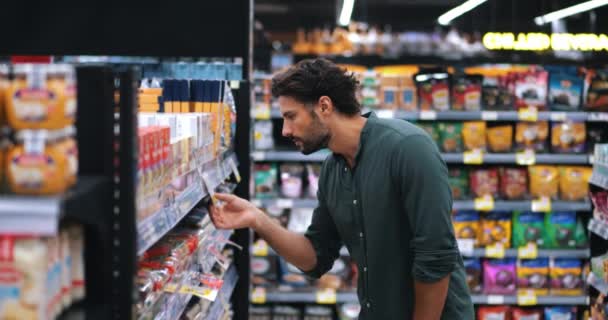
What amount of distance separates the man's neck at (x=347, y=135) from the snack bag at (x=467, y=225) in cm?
322

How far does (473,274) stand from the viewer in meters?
5.55

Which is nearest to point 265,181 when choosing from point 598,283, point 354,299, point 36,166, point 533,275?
point 354,299

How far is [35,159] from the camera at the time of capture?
1298 mm

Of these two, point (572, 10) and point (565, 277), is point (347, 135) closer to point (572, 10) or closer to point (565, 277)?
point (565, 277)

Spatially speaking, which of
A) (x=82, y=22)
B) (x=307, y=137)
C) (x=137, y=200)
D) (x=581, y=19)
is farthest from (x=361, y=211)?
(x=581, y=19)

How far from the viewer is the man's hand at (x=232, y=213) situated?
2502mm

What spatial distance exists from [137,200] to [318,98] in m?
0.98

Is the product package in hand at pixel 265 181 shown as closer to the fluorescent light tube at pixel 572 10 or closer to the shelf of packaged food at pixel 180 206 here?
the shelf of packaged food at pixel 180 206

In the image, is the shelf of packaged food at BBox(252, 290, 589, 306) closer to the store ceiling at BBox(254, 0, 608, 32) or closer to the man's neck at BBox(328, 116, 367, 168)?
the man's neck at BBox(328, 116, 367, 168)

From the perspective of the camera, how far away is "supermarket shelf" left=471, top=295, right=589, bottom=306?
17.8 ft

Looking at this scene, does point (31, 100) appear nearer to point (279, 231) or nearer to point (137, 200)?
point (137, 200)

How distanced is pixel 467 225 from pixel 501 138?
0.66 meters

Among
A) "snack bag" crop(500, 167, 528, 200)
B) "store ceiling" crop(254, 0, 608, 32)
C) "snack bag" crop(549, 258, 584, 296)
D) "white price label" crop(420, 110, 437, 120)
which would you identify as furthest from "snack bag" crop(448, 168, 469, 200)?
"store ceiling" crop(254, 0, 608, 32)

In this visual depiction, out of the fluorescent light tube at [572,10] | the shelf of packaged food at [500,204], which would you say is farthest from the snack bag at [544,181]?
the fluorescent light tube at [572,10]
